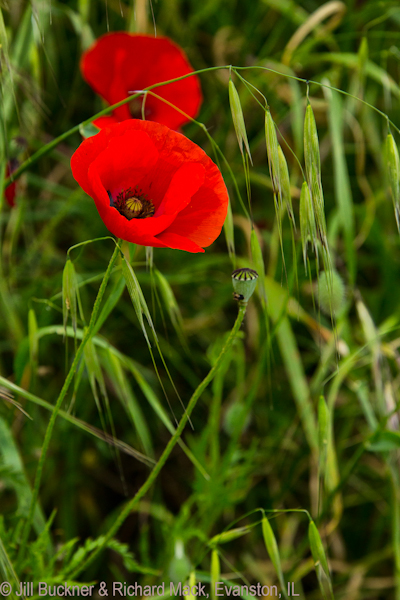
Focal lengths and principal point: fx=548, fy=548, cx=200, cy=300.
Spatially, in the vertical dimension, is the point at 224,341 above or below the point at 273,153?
below

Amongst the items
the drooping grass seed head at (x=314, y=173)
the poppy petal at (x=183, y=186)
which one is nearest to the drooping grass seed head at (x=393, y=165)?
the drooping grass seed head at (x=314, y=173)

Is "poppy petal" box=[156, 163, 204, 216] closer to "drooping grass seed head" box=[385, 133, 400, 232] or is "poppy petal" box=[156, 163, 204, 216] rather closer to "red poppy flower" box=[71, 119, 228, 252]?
"red poppy flower" box=[71, 119, 228, 252]

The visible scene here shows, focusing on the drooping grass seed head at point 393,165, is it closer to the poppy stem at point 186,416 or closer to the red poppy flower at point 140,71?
the poppy stem at point 186,416

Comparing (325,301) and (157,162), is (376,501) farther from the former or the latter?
(157,162)

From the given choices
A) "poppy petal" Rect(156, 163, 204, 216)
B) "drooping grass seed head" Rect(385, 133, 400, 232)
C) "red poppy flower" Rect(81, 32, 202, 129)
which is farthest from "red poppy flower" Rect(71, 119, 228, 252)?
"red poppy flower" Rect(81, 32, 202, 129)

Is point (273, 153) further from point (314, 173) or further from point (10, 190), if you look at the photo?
point (10, 190)

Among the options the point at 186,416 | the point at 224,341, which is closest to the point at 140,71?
the point at 224,341

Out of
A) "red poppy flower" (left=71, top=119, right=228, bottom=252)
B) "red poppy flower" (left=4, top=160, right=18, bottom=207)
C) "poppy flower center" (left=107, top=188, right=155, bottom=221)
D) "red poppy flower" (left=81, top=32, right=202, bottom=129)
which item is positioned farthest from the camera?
"red poppy flower" (left=81, top=32, right=202, bottom=129)
